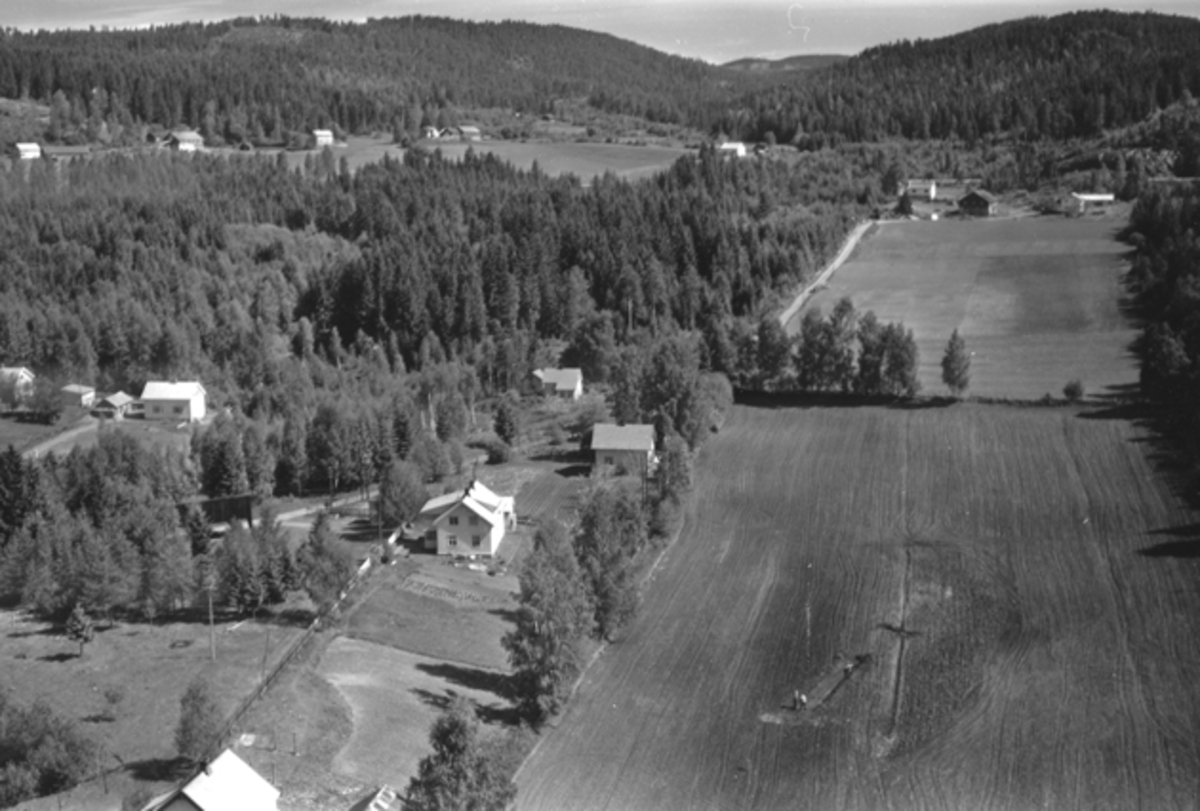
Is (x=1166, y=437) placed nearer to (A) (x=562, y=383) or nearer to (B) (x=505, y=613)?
(B) (x=505, y=613)

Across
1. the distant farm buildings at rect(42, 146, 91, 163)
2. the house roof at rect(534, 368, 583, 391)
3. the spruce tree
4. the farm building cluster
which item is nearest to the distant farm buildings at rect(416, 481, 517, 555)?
the house roof at rect(534, 368, 583, 391)

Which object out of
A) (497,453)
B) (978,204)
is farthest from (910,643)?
(978,204)

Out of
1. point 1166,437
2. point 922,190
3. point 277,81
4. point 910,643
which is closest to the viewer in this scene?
point 910,643

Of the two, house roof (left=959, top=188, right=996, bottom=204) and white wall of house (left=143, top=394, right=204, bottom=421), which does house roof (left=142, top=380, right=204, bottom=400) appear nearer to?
white wall of house (left=143, top=394, right=204, bottom=421)

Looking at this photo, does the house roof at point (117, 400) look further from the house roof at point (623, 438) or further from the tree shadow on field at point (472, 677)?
the tree shadow on field at point (472, 677)

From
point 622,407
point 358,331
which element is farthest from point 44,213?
point 622,407

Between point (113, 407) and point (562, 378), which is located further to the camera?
point (562, 378)

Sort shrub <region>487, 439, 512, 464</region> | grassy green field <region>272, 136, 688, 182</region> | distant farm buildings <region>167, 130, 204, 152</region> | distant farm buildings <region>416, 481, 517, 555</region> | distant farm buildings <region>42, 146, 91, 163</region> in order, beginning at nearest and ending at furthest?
distant farm buildings <region>416, 481, 517, 555</region>
shrub <region>487, 439, 512, 464</region>
distant farm buildings <region>42, 146, 91, 163</region>
distant farm buildings <region>167, 130, 204, 152</region>
grassy green field <region>272, 136, 688, 182</region>
